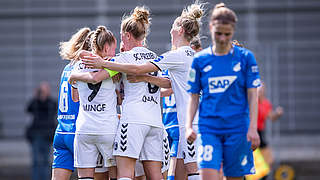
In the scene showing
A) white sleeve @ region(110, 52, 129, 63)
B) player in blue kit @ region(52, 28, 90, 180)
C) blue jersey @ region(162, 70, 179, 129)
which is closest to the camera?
white sleeve @ region(110, 52, 129, 63)

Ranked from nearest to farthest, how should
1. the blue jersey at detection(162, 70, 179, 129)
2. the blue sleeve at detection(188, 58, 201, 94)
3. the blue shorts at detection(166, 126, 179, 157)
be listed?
the blue sleeve at detection(188, 58, 201, 94), the blue shorts at detection(166, 126, 179, 157), the blue jersey at detection(162, 70, 179, 129)

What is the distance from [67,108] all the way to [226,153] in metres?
2.17

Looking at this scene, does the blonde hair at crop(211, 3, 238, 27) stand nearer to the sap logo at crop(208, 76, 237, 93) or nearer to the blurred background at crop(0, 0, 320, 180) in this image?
the sap logo at crop(208, 76, 237, 93)

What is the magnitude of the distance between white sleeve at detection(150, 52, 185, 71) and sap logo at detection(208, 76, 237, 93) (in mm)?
978

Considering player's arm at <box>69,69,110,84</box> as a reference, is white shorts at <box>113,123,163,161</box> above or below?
below

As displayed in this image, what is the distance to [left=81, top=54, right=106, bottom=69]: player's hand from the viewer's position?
678cm

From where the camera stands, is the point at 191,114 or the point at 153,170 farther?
the point at 153,170

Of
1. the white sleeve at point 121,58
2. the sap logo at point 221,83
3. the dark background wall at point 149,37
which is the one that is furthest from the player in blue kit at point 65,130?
the dark background wall at point 149,37

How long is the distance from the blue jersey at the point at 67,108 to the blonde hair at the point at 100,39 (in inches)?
20.8

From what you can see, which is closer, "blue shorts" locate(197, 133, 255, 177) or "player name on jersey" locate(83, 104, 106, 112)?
"blue shorts" locate(197, 133, 255, 177)

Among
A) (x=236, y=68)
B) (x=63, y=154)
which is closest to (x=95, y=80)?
(x=63, y=154)

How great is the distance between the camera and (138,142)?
681 cm

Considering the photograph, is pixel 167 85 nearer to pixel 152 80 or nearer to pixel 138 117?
pixel 152 80

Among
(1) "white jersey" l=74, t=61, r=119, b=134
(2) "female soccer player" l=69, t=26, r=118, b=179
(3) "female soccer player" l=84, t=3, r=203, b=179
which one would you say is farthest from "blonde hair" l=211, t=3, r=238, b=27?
(1) "white jersey" l=74, t=61, r=119, b=134
